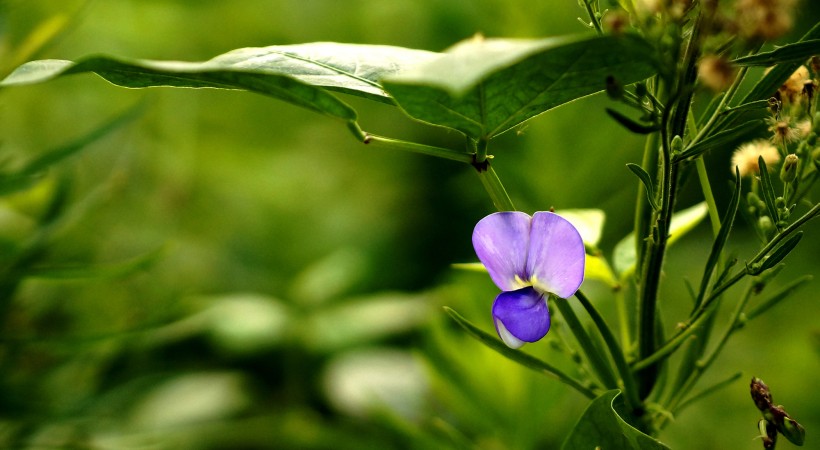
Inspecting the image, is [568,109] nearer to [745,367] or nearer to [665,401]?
[745,367]

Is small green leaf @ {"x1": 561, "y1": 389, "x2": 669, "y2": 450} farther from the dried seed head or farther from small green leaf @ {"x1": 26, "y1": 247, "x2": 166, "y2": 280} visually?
small green leaf @ {"x1": 26, "y1": 247, "x2": 166, "y2": 280}

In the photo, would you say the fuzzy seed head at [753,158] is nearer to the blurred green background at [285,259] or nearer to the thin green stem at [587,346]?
the thin green stem at [587,346]

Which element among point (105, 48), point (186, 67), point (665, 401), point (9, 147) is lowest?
point (665, 401)

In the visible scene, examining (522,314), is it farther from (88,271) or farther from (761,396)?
(88,271)

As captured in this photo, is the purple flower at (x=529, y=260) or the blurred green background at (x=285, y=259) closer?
the purple flower at (x=529, y=260)

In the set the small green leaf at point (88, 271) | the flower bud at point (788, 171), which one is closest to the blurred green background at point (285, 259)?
the small green leaf at point (88, 271)

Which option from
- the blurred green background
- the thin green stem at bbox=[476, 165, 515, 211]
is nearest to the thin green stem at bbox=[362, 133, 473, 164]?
the thin green stem at bbox=[476, 165, 515, 211]

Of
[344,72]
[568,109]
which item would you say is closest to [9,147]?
[568,109]
